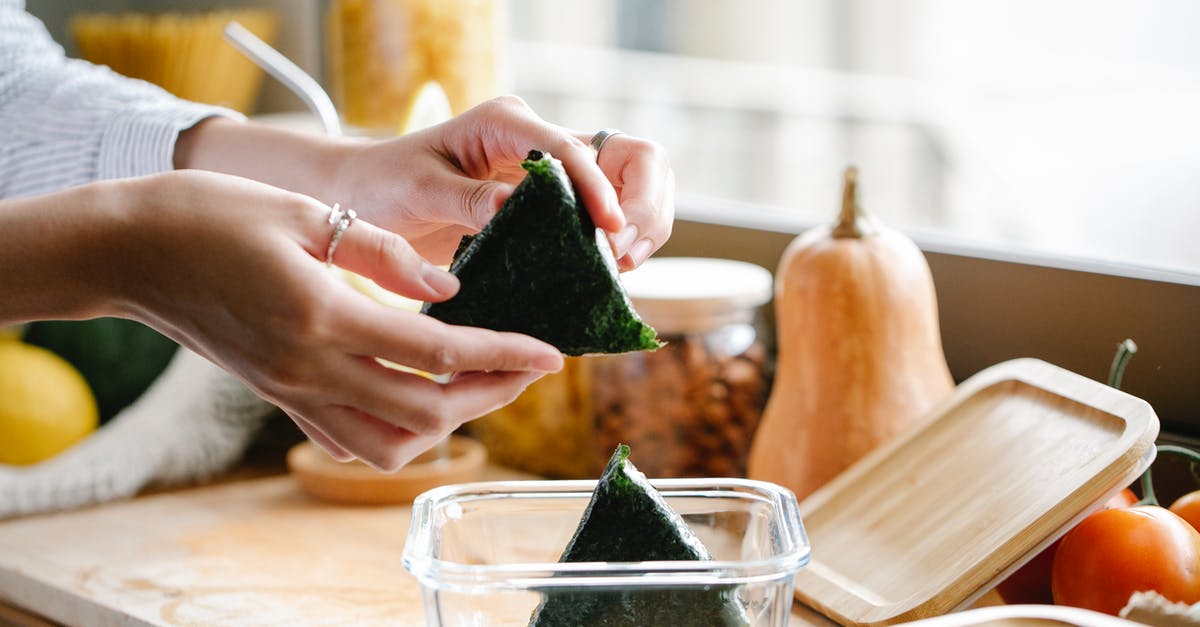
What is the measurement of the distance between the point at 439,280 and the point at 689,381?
1.60 ft

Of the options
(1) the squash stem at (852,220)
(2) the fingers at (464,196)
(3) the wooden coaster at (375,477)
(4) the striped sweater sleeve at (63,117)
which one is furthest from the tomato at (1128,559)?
(4) the striped sweater sleeve at (63,117)

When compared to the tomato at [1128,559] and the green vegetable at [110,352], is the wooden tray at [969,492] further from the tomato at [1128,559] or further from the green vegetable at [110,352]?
the green vegetable at [110,352]

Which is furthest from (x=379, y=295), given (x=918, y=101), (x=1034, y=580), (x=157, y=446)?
(x=918, y=101)

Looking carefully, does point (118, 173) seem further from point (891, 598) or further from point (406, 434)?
point (891, 598)

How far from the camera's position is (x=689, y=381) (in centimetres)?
108

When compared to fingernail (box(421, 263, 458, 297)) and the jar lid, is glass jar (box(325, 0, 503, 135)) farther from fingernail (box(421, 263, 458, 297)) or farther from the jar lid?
fingernail (box(421, 263, 458, 297))

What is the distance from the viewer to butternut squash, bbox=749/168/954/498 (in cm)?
99

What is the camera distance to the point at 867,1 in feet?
10.0

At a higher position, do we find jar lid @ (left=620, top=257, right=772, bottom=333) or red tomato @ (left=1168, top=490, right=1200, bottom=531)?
jar lid @ (left=620, top=257, right=772, bottom=333)

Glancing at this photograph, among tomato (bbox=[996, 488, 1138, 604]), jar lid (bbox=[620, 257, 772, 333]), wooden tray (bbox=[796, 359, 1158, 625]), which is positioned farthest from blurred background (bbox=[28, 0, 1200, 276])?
tomato (bbox=[996, 488, 1138, 604])

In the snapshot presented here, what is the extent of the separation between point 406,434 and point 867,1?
2.68 m

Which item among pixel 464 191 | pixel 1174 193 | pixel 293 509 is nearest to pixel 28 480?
pixel 293 509

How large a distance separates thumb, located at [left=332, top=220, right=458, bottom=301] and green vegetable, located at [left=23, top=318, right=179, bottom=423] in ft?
2.28

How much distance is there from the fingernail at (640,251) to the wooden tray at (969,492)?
28cm
